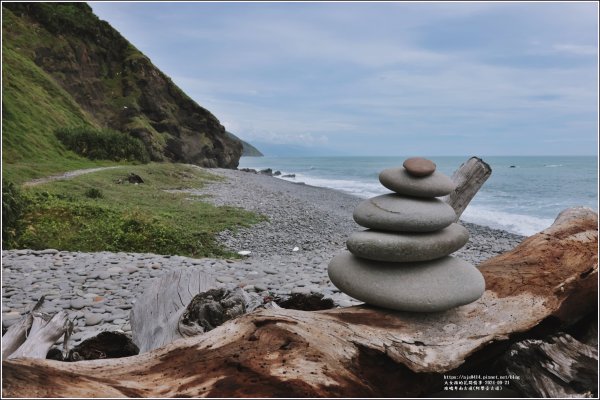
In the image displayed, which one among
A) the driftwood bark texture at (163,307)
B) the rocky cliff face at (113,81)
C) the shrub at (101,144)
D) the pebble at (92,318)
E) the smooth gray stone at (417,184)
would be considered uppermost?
the rocky cliff face at (113,81)

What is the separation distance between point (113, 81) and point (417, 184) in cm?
5335

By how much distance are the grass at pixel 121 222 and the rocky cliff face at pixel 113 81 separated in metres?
26.7

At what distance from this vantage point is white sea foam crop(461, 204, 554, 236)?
72.9 ft

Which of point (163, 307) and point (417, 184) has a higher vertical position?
point (417, 184)

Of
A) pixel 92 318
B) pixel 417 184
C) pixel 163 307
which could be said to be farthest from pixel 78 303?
pixel 417 184

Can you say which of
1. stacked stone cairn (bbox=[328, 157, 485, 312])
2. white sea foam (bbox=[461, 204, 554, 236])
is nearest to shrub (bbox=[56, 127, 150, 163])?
white sea foam (bbox=[461, 204, 554, 236])

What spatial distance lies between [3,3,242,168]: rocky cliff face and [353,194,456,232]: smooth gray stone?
41269 mm

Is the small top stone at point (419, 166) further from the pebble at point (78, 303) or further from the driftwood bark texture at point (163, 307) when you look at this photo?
the pebble at point (78, 303)

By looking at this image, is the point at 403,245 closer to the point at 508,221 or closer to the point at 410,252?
Result: the point at 410,252

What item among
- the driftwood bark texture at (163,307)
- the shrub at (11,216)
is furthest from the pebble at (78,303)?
Answer: the shrub at (11,216)

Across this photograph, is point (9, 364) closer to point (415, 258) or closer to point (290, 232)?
point (415, 258)

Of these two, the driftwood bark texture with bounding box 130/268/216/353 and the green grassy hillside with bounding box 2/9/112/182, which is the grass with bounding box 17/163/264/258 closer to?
the green grassy hillside with bounding box 2/9/112/182

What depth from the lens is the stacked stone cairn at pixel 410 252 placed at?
4.70 m

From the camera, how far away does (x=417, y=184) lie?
16.6 ft
